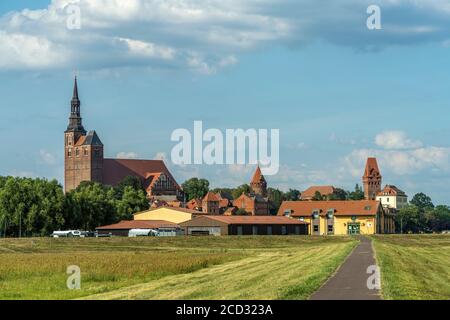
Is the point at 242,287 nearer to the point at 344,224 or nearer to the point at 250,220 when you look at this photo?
the point at 250,220

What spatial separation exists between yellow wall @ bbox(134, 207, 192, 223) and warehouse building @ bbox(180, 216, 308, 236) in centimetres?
1300

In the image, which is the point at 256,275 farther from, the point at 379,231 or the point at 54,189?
the point at 379,231

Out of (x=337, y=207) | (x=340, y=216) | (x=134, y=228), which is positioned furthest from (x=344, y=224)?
(x=134, y=228)

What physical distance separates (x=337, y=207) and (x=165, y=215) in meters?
31.3

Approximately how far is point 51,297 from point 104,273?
11.3m

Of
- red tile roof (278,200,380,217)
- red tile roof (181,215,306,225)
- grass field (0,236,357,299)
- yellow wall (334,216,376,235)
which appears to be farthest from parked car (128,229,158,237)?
grass field (0,236,357,299)

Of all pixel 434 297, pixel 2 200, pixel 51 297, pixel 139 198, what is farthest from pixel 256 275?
pixel 139 198

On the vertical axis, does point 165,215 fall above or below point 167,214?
below

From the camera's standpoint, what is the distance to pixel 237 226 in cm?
13662

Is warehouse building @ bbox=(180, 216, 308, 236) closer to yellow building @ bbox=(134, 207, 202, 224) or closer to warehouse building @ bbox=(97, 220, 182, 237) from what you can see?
warehouse building @ bbox=(97, 220, 182, 237)

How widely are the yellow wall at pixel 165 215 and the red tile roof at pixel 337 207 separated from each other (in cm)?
2120

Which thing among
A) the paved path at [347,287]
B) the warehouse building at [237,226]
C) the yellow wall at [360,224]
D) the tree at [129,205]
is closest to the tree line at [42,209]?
the tree at [129,205]

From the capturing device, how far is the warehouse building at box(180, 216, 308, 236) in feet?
445
